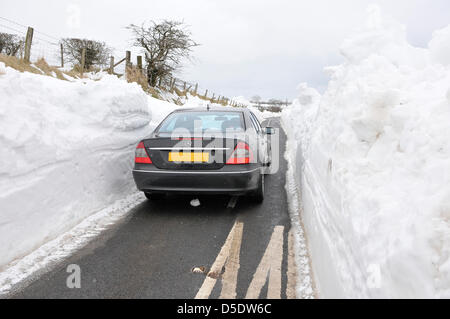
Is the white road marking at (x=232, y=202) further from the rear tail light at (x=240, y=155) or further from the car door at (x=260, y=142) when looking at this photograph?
the rear tail light at (x=240, y=155)

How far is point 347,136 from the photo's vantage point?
2.83 m

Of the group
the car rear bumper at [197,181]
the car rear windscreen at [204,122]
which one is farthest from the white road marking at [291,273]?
the car rear windscreen at [204,122]

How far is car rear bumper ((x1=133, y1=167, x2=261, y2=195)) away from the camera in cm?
423

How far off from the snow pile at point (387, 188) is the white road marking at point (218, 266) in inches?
34.7

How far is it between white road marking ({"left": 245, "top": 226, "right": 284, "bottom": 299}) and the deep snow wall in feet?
7.70

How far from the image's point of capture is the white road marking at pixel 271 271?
2.62m

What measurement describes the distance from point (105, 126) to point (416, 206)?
4557 millimetres

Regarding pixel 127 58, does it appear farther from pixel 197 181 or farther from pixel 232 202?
pixel 197 181

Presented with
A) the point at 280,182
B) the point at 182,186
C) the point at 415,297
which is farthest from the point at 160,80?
the point at 415,297

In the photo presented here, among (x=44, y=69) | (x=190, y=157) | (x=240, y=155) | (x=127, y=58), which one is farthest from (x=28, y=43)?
(x=240, y=155)

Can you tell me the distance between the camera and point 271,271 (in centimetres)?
299
